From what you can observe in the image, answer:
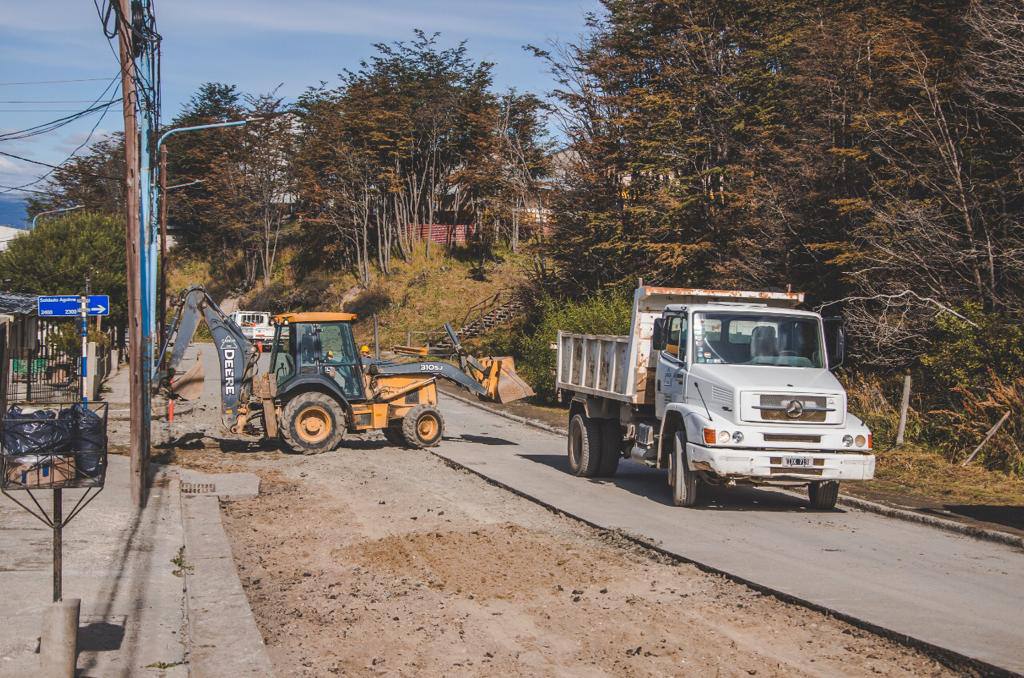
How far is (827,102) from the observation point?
26.2m

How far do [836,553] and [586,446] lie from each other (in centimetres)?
622

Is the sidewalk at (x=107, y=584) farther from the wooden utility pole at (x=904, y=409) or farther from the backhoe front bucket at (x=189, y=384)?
the wooden utility pole at (x=904, y=409)

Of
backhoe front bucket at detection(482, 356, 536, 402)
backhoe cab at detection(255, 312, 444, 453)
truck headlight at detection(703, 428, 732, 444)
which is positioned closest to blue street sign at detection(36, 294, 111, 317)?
backhoe cab at detection(255, 312, 444, 453)

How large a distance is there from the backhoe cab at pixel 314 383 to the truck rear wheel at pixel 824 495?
7497 mm

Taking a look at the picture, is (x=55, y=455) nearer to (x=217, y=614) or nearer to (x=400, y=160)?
(x=217, y=614)

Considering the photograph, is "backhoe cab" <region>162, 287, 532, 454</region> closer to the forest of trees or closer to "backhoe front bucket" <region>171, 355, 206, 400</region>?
"backhoe front bucket" <region>171, 355, 206, 400</region>

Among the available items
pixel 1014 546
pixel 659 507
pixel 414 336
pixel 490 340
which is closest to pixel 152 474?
pixel 659 507

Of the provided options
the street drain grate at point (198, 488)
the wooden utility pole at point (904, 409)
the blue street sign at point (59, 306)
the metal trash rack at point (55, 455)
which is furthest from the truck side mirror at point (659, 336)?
the blue street sign at point (59, 306)

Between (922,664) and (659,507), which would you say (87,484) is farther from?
(659,507)

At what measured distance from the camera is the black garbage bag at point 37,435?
22.3ft

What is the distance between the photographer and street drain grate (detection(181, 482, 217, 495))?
14898 mm

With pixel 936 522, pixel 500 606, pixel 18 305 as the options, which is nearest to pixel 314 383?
pixel 936 522

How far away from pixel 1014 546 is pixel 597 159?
82.6 ft

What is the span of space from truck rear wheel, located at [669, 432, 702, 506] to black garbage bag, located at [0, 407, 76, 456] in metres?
8.42
